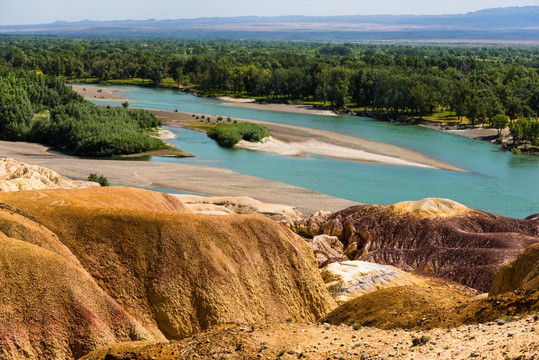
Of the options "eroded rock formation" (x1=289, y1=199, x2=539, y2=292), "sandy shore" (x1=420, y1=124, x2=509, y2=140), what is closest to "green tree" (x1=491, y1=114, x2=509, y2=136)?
"sandy shore" (x1=420, y1=124, x2=509, y2=140)

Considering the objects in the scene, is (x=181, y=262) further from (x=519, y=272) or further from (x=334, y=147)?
(x=334, y=147)

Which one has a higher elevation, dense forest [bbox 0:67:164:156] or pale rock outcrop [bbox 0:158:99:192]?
pale rock outcrop [bbox 0:158:99:192]

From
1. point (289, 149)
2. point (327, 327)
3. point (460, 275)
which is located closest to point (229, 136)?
point (289, 149)

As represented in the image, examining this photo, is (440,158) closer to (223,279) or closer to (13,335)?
(223,279)

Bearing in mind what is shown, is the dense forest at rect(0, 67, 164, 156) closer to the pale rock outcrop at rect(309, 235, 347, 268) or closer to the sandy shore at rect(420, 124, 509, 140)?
the pale rock outcrop at rect(309, 235, 347, 268)

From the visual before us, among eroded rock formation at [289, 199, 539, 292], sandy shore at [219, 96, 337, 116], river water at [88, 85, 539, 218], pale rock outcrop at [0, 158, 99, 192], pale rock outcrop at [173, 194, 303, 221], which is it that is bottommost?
river water at [88, 85, 539, 218]
